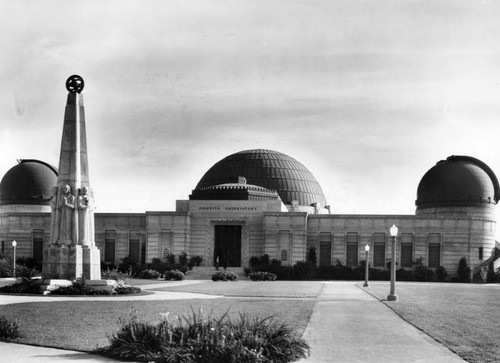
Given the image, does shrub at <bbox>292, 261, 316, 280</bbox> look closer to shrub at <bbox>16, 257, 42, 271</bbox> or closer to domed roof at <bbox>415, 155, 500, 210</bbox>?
domed roof at <bbox>415, 155, 500, 210</bbox>

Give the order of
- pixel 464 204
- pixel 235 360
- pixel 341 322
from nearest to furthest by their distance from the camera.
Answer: pixel 235 360 < pixel 341 322 < pixel 464 204

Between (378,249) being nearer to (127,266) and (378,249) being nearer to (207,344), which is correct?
(127,266)

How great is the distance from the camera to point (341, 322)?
2142cm

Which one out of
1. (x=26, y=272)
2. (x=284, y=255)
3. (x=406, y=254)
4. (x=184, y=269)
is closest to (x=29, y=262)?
(x=184, y=269)

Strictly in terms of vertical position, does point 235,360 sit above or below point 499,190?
below

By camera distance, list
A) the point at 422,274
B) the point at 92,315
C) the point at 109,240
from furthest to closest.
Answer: the point at 109,240 → the point at 422,274 → the point at 92,315

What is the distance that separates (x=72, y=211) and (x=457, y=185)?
61.6m

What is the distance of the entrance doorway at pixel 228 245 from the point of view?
82.1 meters

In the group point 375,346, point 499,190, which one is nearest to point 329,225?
point 499,190

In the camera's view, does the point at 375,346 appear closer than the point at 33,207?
Yes

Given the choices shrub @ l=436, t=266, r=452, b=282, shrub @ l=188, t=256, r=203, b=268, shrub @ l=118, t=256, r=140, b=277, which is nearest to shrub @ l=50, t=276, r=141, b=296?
shrub @ l=118, t=256, r=140, b=277

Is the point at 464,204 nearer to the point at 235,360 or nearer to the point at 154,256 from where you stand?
the point at 154,256

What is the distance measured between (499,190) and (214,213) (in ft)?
122

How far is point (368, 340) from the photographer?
1723cm
